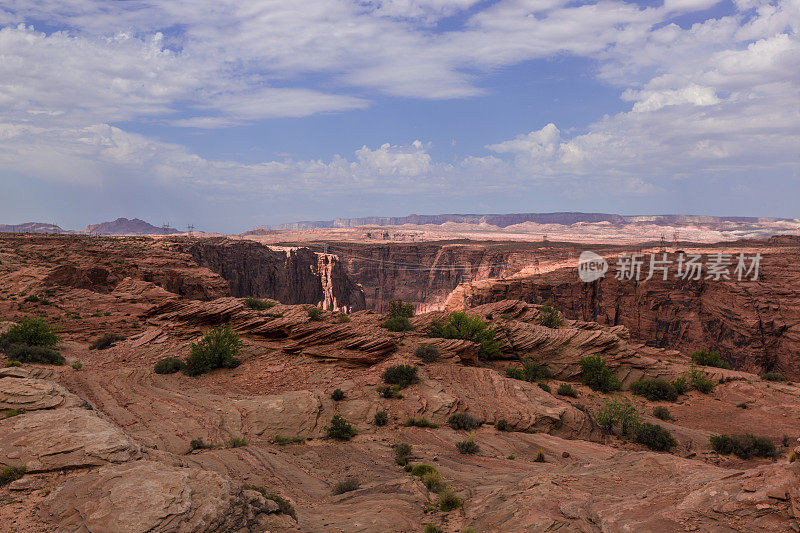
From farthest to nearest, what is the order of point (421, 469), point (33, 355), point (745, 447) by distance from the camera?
point (33, 355) < point (745, 447) < point (421, 469)

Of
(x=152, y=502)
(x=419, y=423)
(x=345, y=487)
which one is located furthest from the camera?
(x=419, y=423)

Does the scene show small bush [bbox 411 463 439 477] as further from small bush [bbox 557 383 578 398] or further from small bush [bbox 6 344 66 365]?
small bush [bbox 6 344 66 365]

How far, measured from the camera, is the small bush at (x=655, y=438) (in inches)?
756

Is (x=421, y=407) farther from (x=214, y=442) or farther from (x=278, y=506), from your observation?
(x=278, y=506)

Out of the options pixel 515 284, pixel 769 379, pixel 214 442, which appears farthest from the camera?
pixel 515 284

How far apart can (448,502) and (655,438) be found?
1379 cm

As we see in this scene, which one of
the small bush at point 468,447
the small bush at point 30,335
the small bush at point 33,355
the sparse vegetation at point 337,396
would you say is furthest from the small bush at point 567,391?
the small bush at point 30,335

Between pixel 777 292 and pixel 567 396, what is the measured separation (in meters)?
47.3

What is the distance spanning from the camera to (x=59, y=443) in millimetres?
8820

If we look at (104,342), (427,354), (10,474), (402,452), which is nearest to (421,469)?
(402,452)

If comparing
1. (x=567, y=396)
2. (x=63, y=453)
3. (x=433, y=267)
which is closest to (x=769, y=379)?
(x=567, y=396)

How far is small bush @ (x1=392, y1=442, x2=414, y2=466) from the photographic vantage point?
46.0 ft

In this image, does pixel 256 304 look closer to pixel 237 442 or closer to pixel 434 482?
pixel 237 442

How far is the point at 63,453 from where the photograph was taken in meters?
8.58
